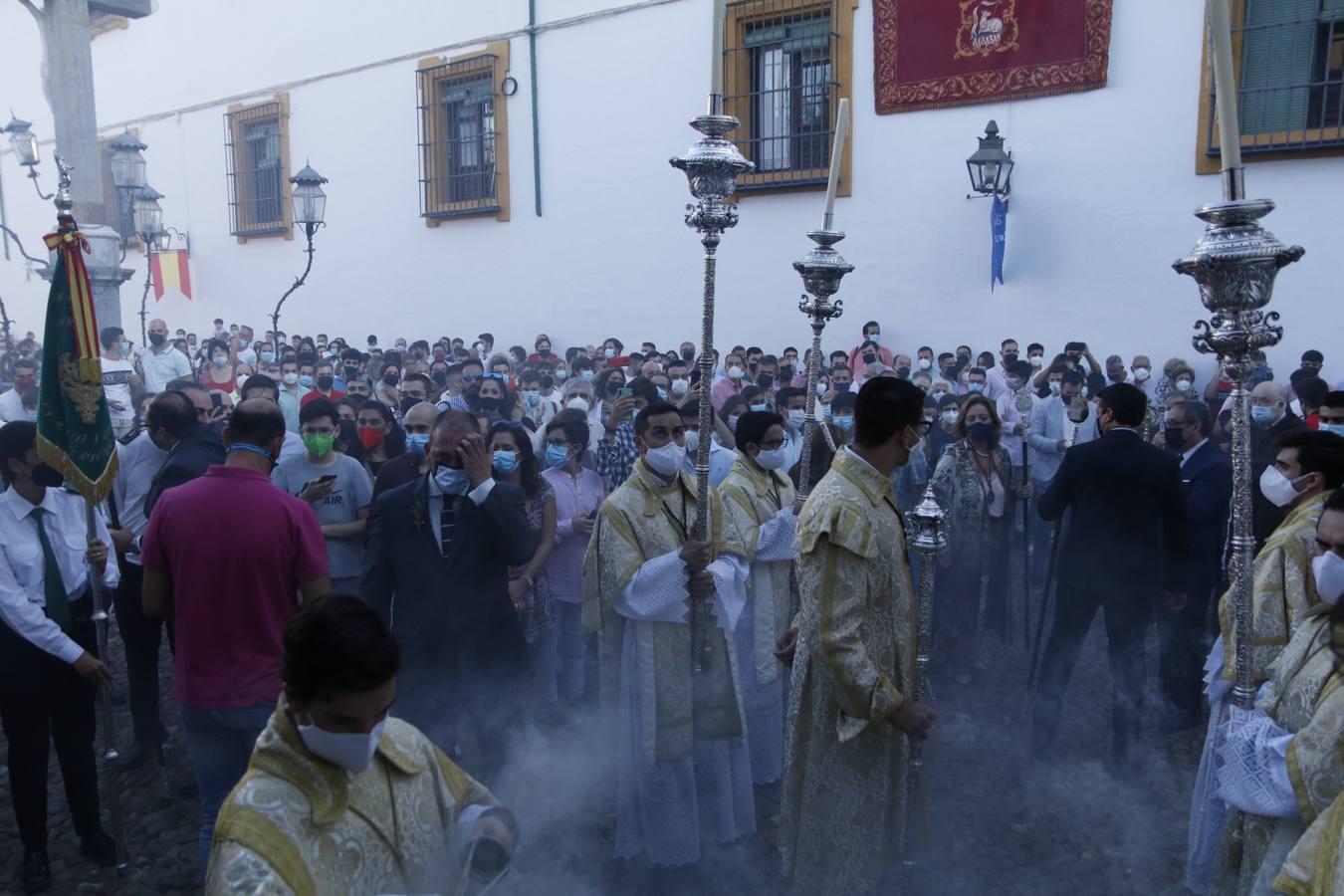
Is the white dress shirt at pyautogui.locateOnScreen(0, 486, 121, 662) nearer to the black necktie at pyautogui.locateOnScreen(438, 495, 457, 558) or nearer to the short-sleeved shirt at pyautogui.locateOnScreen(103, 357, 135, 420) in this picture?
the black necktie at pyautogui.locateOnScreen(438, 495, 457, 558)

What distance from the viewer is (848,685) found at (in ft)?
10.1

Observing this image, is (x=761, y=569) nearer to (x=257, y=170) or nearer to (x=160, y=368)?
(x=160, y=368)

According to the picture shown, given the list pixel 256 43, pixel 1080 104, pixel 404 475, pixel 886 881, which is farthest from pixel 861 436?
pixel 256 43

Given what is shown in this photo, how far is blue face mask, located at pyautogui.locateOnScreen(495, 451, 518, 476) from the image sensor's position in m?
5.39

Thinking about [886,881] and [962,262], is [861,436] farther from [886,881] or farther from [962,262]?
[962,262]

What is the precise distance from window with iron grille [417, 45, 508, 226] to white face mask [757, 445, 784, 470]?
11737mm

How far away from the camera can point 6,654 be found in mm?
3902

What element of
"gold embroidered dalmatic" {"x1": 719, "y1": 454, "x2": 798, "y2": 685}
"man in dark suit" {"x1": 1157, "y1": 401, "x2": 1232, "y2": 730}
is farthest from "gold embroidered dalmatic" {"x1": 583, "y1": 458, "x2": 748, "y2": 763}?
"man in dark suit" {"x1": 1157, "y1": 401, "x2": 1232, "y2": 730}

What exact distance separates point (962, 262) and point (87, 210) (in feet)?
30.4

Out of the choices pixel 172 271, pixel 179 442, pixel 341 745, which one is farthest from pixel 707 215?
pixel 172 271

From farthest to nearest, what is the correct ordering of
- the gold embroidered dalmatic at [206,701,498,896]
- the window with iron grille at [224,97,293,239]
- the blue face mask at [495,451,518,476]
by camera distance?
the window with iron grille at [224,97,293,239]
the blue face mask at [495,451,518,476]
the gold embroidered dalmatic at [206,701,498,896]

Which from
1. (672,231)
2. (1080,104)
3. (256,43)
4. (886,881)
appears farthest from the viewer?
(256,43)

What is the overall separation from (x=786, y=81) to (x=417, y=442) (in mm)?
8956

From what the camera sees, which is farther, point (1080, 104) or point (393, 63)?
point (393, 63)
